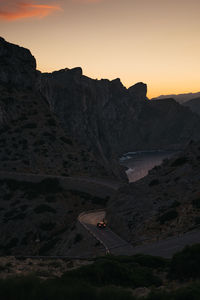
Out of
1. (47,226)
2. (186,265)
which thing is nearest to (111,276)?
(186,265)

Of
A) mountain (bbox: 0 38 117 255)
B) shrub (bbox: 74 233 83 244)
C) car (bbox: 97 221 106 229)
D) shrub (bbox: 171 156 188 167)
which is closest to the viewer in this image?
shrub (bbox: 74 233 83 244)

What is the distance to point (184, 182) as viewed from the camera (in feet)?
146

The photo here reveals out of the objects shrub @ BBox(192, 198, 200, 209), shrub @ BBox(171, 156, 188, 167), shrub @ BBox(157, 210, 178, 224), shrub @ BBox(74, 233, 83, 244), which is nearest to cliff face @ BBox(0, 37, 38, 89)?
shrub @ BBox(171, 156, 188, 167)

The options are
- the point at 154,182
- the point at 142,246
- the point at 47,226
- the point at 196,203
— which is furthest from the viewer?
the point at 47,226

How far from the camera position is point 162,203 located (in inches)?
1631

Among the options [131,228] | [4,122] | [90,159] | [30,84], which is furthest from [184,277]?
[30,84]

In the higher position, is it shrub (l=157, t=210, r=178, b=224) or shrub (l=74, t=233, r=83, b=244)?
shrub (l=157, t=210, r=178, b=224)

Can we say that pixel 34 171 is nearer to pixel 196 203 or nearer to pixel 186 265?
pixel 196 203

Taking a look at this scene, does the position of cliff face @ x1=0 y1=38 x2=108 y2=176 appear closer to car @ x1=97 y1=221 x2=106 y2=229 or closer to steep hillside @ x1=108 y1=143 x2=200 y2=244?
steep hillside @ x1=108 y1=143 x2=200 y2=244

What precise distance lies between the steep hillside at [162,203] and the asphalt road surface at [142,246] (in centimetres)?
121

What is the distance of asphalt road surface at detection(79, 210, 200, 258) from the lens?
2906cm

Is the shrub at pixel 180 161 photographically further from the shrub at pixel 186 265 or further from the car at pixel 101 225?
the shrub at pixel 186 265

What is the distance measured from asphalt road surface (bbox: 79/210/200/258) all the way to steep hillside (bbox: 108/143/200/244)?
1.21 meters

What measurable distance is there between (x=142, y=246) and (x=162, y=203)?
9462 mm
